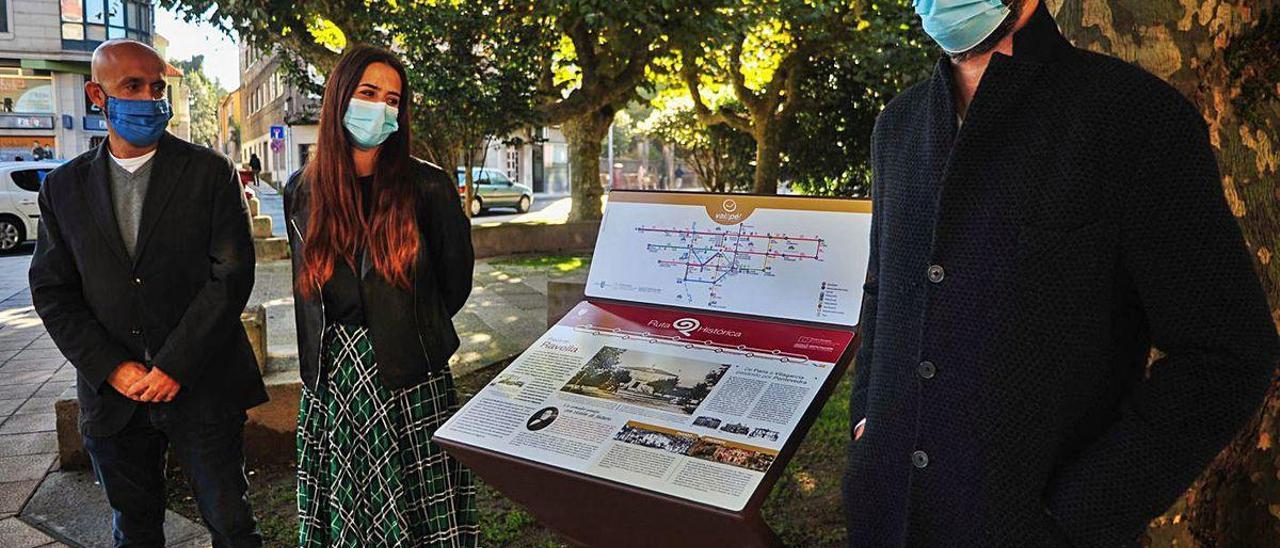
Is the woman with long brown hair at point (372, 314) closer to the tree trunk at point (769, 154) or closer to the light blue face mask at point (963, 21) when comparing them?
the light blue face mask at point (963, 21)

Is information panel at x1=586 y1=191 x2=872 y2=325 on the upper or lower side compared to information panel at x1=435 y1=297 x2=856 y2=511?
upper

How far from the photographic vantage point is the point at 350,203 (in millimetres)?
2791

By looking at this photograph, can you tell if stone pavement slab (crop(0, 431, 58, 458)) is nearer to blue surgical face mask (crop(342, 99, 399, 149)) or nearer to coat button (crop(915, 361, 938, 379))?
blue surgical face mask (crop(342, 99, 399, 149))

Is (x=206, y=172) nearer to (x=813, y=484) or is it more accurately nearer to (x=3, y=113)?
(x=813, y=484)

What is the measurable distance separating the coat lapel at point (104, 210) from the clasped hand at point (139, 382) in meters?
0.36

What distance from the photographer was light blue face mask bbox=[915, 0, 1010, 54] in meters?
1.63

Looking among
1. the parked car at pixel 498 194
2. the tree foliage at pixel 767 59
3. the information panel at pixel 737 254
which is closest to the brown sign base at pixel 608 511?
the information panel at pixel 737 254

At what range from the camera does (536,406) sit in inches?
86.7

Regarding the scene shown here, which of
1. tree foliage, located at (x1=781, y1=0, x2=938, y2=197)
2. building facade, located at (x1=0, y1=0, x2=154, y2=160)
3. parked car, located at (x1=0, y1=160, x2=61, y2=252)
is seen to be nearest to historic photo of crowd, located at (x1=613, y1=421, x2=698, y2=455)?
tree foliage, located at (x1=781, y1=0, x2=938, y2=197)

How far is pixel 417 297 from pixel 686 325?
0.92 m

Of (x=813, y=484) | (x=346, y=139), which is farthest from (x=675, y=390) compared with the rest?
(x=813, y=484)

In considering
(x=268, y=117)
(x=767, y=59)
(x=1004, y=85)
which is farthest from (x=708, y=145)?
(x=268, y=117)

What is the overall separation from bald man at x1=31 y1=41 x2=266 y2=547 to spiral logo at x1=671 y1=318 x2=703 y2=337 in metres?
1.59

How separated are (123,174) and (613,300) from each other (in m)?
1.78
